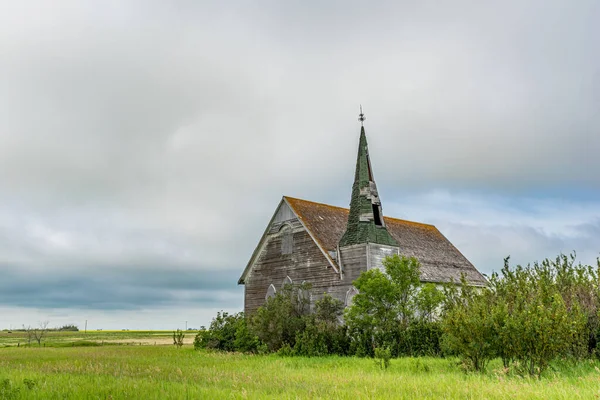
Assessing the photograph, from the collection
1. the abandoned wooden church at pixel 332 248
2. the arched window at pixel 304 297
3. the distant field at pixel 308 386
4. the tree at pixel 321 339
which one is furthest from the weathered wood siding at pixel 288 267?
the distant field at pixel 308 386

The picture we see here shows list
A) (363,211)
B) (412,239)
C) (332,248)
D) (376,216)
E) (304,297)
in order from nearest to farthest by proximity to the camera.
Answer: (304,297), (363,211), (376,216), (332,248), (412,239)

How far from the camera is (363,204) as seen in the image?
3031cm

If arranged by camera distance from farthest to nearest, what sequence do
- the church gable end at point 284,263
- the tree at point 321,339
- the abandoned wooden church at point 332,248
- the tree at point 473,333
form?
the church gable end at point 284,263, the abandoned wooden church at point 332,248, the tree at point 321,339, the tree at point 473,333

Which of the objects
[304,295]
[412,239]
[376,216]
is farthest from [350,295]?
[412,239]

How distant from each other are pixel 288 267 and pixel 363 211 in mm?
6697

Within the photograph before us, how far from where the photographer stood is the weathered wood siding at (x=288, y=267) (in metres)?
30.4

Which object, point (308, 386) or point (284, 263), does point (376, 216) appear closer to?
point (284, 263)

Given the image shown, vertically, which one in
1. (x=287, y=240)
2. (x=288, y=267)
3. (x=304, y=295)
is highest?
(x=287, y=240)

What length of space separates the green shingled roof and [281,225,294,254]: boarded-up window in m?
4.36

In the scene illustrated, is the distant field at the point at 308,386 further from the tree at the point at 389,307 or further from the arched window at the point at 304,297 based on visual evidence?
the arched window at the point at 304,297

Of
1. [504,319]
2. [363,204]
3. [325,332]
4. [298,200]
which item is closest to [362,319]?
[325,332]

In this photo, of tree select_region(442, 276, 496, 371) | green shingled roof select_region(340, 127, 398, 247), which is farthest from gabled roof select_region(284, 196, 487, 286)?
tree select_region(442, 276, 496, 371)

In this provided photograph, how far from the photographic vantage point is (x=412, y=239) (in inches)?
1559

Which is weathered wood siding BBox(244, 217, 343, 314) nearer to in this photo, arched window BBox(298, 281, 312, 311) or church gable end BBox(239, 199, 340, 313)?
church gable end BBox(239, 199, 340, 313)
